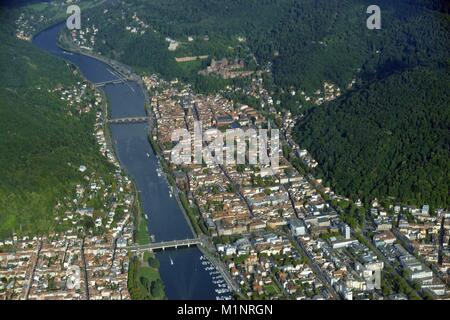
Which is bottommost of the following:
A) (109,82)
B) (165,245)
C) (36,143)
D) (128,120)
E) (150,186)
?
(165,245)

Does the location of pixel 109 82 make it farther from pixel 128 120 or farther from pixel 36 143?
pixel 36 143

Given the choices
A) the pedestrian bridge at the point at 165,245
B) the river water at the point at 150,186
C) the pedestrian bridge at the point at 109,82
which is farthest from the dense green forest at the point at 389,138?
the pedestrian bridge at the point at 109,82

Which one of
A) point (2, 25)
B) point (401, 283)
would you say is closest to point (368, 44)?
point (2, 25)

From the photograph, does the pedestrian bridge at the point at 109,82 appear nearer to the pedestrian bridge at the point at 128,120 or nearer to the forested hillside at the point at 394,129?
the pedestrian bridge at the point at 128,120

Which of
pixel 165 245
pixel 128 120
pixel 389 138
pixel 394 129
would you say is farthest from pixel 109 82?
pixel 165 245

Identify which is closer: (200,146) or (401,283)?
(401,283)

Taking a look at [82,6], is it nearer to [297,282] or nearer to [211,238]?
[211,238]
